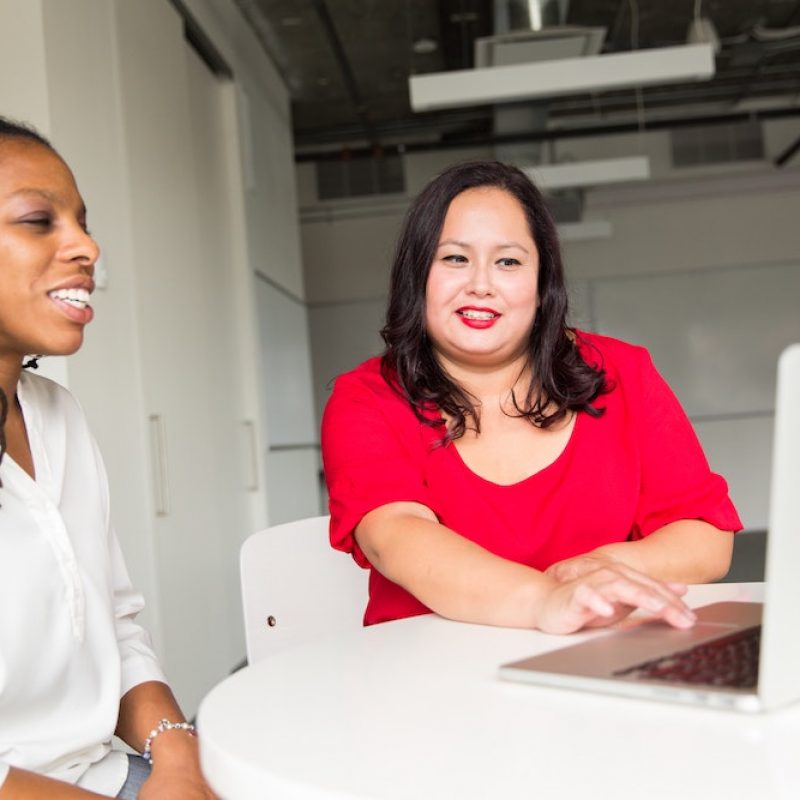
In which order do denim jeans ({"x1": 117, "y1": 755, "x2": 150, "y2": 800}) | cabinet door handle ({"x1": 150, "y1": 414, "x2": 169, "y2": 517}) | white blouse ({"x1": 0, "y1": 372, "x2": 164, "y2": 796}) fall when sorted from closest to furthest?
white blouse ({"x1": 0, "y1": 372, "x2": 164, "y2": 796}), denim jeans ({"x1": 117, "y1": 755, "x2": 150, "y2": 800}), cabinet door handle ({"x1": 150, "y1": 414, "x2": 169, "y2": 517})

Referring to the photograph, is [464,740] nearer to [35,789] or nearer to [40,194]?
[35,789]

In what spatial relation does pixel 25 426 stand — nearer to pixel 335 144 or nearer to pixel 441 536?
pixel 441 536

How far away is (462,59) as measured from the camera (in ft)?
28.3

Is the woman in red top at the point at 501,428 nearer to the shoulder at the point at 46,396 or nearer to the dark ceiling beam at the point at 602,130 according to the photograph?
the shoulder at the point at 46,396

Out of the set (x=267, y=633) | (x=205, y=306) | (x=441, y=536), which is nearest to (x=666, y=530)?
(x=441, y=536)

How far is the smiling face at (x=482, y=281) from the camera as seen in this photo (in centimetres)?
178

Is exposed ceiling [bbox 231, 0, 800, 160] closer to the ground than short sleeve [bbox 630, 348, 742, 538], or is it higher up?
higher up

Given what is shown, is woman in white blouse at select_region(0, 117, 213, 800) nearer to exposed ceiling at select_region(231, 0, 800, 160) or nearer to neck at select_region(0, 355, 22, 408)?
neck at select_region(0, 355, 22, 408)

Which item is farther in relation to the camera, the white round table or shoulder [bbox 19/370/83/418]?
shoulder [bbox 19/370/83/418]

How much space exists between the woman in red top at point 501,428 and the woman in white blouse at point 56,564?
1.26ft

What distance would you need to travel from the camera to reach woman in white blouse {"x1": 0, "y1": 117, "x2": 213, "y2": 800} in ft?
3.87

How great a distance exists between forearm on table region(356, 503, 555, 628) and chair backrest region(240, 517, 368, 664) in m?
0.21

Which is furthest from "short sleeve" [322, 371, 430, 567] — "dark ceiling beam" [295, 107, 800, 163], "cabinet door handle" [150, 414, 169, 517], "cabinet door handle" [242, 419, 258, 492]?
"dark ceiling beam" [295, 107, 800, 163]

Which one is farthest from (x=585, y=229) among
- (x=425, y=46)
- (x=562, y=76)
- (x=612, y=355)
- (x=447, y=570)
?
(x=447, y=570)
